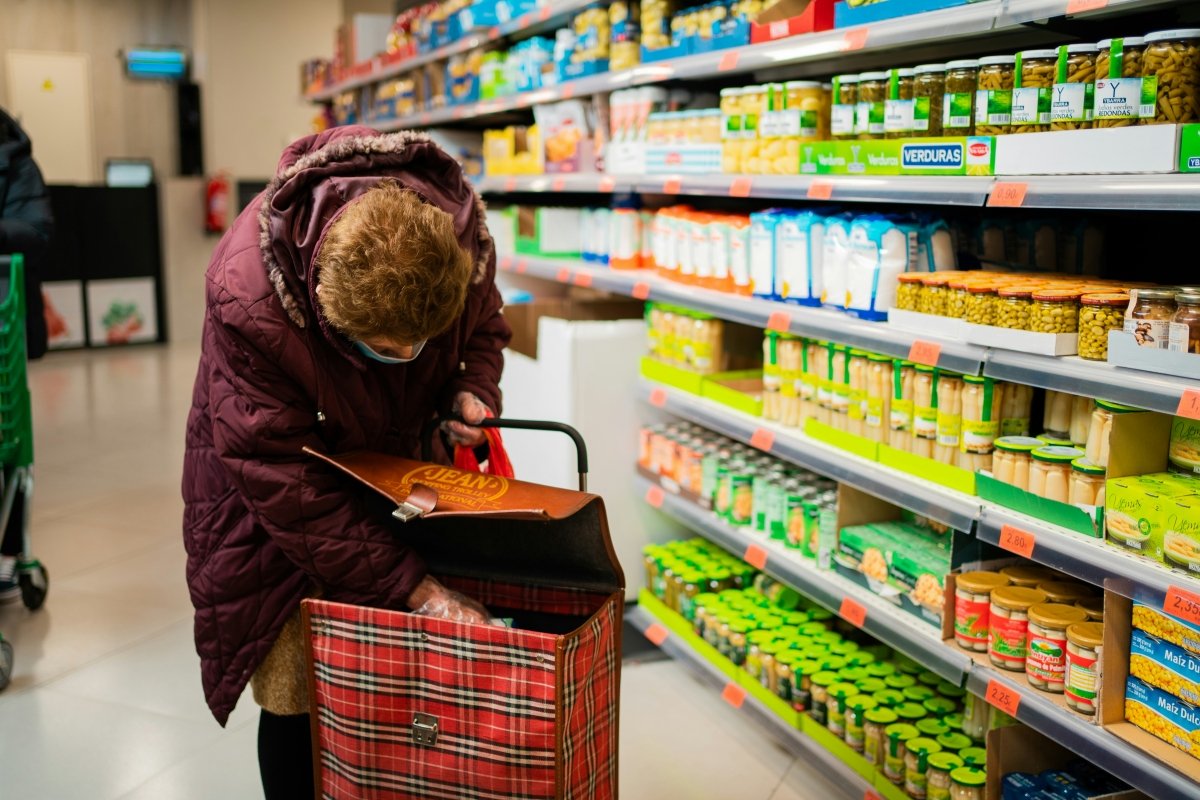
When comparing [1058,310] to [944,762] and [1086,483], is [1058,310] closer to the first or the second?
[1086,483]

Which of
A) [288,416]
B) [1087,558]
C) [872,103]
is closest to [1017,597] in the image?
[1087,558]

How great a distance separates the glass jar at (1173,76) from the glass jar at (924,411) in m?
0.76

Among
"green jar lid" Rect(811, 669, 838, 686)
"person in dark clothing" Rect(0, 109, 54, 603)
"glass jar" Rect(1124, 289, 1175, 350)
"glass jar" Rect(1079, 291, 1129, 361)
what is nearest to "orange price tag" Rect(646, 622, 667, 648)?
"green jar lid" Rect(811, 669, 838, 686)

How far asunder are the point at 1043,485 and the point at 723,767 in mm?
1234

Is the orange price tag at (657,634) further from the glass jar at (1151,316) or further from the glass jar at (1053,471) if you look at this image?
the glass jar at (1151,316)

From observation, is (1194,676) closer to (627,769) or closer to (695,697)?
(627,769)

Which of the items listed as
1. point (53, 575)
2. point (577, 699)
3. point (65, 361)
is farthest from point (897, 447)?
point (65, 361)

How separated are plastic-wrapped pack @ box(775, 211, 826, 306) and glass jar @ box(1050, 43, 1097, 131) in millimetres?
845

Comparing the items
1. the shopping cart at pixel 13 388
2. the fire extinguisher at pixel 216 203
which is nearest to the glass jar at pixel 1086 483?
the shopping cart at pixel 13 388

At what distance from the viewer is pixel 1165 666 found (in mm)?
2010

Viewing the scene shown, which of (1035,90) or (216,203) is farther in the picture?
(216,203)

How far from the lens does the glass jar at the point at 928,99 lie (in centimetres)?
247

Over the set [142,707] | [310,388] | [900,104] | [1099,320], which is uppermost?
[900,104]

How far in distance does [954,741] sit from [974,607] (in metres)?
0.39
